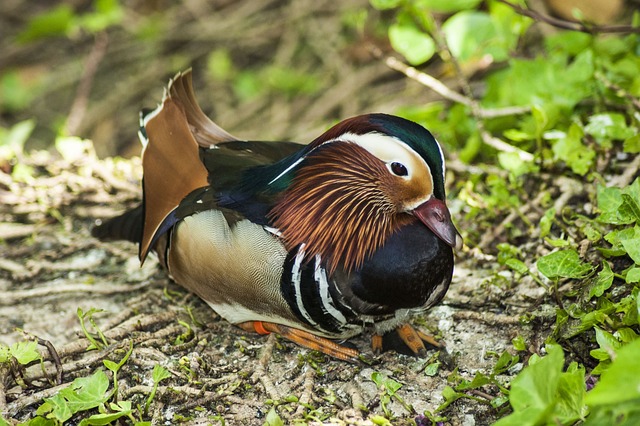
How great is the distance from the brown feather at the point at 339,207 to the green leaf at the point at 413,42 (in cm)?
131

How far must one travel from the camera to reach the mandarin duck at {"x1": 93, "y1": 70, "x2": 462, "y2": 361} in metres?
2.20

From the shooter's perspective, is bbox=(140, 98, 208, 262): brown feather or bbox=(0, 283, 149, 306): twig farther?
bbox=(0, 283, 149, 306): twig

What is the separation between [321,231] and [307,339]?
16.6 inches

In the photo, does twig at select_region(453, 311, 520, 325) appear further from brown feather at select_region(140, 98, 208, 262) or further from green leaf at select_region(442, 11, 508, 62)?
green leaf at select_region(442, 11, 508, 62)

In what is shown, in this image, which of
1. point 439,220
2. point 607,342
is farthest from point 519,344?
point 439,220

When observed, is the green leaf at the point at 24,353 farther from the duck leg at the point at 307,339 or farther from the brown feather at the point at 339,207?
the brown feather at the point at 339,207

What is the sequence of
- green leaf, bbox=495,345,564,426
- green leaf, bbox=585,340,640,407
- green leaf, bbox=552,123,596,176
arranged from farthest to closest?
green leaf, bbox=552,123,596,176, green leaf, bbox=495,345,564,426, green leaf, bbox=585,340,640,407

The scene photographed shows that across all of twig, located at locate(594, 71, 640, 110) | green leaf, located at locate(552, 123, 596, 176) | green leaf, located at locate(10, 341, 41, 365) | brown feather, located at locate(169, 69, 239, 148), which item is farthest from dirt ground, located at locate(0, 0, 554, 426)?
twig, located at locate(594, 71, 640, 110)

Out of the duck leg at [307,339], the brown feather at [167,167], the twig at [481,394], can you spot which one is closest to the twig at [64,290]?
the brown feather at [167,167]

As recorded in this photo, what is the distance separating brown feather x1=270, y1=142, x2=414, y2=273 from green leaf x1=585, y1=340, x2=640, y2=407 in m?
0.96

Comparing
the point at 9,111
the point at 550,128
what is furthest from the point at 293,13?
the point at 550,128

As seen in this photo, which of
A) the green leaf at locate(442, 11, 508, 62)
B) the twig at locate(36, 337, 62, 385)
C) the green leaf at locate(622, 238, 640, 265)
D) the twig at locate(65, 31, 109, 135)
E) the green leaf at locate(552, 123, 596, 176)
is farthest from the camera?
the twig at locate(65, 31, 109, 135)

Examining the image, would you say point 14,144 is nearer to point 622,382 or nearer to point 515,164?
point 515,164

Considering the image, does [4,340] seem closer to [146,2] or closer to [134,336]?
[134,336]
